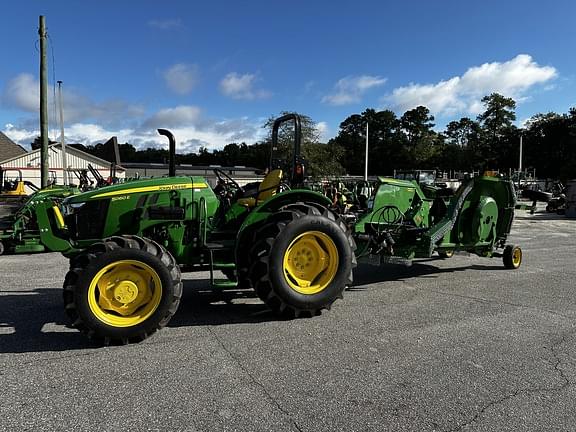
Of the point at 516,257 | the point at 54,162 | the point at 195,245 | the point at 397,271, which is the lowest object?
the point at 397,271

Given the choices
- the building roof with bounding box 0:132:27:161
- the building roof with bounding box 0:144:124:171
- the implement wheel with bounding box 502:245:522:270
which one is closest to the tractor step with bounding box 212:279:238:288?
the implement wheel with bounding box 502:245:522:270

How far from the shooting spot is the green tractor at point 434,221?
686 cm

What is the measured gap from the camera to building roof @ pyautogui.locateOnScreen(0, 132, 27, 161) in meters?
37.0

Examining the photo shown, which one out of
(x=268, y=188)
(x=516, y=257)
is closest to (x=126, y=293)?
(x=268, y=188)

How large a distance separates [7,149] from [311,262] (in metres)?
40.7

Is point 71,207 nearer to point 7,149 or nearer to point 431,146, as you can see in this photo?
point 7,149

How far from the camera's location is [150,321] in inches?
167

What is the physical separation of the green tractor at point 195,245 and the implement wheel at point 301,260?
0.01m

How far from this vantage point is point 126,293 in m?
4.29

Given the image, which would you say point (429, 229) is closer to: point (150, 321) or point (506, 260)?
point (506, 260)

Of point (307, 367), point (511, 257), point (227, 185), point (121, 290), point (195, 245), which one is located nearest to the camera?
point (307, 367)

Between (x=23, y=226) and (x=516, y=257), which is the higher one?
(x=23, y=226)

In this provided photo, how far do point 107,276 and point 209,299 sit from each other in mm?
1787

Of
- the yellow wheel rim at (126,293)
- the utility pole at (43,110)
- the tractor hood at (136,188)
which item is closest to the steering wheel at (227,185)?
the tractor hood at (136,188)
